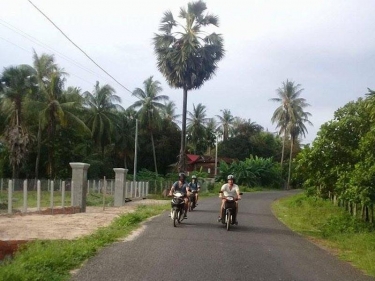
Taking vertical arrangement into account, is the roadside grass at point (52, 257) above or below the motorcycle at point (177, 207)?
below

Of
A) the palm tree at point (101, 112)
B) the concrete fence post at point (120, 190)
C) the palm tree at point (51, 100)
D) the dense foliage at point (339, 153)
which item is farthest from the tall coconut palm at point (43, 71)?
the dense foliage at point (339, 153)

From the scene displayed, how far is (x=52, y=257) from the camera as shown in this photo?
9.45m

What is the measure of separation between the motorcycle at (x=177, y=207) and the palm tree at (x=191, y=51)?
2638 cm

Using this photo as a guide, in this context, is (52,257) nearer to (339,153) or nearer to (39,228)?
(39,228)

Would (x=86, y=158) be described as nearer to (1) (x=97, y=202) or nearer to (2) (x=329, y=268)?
(1) (x=97, y=202)

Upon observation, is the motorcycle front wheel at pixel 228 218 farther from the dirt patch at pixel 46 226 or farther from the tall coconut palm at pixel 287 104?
the tall coconut palm at pixel 287 104

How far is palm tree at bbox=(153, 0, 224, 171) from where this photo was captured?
4253 centimetres

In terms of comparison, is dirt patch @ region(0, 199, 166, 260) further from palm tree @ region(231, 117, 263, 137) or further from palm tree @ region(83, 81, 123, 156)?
palm tree @ region(231, 117, 263, 137)

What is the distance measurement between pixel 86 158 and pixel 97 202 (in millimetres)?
27624

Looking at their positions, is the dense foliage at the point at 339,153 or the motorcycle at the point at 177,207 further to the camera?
the dense foliage at the point at 339,153

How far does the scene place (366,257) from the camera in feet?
38.2

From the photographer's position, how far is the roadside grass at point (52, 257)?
812 cm

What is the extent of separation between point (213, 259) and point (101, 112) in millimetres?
48909

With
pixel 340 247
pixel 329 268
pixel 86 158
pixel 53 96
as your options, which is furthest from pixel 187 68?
pixel 329 268
